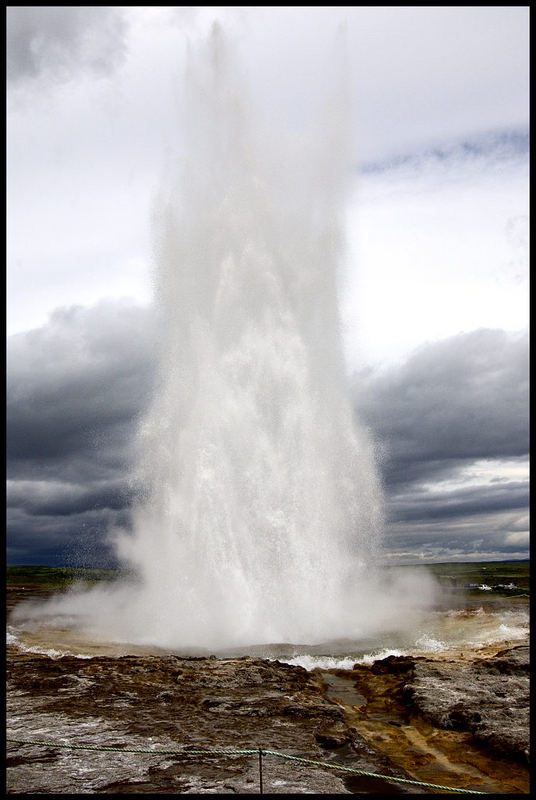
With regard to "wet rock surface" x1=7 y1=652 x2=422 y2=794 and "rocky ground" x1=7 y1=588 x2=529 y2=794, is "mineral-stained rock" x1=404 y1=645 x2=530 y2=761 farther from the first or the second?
"wet rock surface" x1=7 y1=652 x2=422 y2=794

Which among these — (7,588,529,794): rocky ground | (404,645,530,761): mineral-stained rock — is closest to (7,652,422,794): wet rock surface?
(7,588,529,794): rocky ground

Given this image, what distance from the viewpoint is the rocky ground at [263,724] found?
29.6 feet

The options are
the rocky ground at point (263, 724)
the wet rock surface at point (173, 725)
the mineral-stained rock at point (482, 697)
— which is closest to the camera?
the wet rock surface at point (173, 725)

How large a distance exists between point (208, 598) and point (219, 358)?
9758 mm

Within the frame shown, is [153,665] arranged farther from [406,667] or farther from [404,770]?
[404,770]

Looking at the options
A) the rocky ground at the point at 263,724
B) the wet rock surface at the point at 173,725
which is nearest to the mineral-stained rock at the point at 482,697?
the rocky ground at the point at 263,724

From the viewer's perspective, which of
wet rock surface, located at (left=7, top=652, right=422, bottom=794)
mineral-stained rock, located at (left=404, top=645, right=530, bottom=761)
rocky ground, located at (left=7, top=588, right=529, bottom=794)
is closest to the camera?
wet rock surface, located at (left=7, top=652, right=422, bottom=794)

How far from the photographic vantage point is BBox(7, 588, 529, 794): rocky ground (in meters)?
9.03

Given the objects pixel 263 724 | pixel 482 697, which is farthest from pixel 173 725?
pixel 482 697

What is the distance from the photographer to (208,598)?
22359mm

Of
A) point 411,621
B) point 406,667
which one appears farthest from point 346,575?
point 406,667

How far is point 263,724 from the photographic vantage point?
11.8 meters

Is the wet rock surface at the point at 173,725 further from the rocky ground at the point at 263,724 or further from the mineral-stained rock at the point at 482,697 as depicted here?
the mineral-stained rock at the point at 482,697

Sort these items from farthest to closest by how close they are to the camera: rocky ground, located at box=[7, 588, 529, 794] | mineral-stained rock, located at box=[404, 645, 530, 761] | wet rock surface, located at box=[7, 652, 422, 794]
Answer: mineral-stained rock, located at box=[404, 645, 530, 761], rocky ground, located at box=[7, 588, 529, 794], wet rock surface, located at box=[7, 652, 422, 794]
